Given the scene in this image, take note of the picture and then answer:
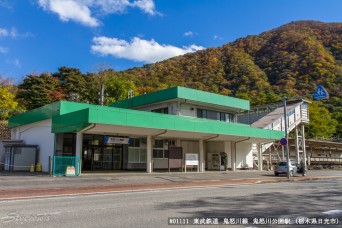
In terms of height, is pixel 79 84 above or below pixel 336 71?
below

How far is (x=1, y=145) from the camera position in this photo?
97.6 ft

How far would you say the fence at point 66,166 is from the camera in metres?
22.3

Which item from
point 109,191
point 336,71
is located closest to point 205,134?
point 109,191

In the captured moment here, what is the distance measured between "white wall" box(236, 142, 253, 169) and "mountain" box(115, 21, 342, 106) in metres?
29.0

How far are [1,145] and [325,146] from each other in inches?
1959

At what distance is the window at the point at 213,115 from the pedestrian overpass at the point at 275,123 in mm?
5724

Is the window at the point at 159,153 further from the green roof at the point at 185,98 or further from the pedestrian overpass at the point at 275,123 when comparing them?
the pedestrian overpass at the point at 275,123

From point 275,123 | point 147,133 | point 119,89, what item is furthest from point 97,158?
point 119,89

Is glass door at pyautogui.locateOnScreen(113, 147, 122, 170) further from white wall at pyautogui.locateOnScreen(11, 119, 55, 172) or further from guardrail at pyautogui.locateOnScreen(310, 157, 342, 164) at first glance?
guardrail at pyautogui.locateOnScreen(310, 157, 342, 164)

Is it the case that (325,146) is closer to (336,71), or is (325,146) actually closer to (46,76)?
(336,71)

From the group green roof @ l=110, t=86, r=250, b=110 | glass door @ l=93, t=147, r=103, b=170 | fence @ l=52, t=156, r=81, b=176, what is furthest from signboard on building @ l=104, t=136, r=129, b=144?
green roof @ l=110, t=86, r=250, b=110

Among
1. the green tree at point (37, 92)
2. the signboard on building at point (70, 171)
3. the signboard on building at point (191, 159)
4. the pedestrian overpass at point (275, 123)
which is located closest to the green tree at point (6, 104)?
the green tree at point (37, 92)

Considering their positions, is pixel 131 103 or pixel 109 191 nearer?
pixel 109 191

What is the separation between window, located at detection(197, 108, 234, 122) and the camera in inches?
1347
